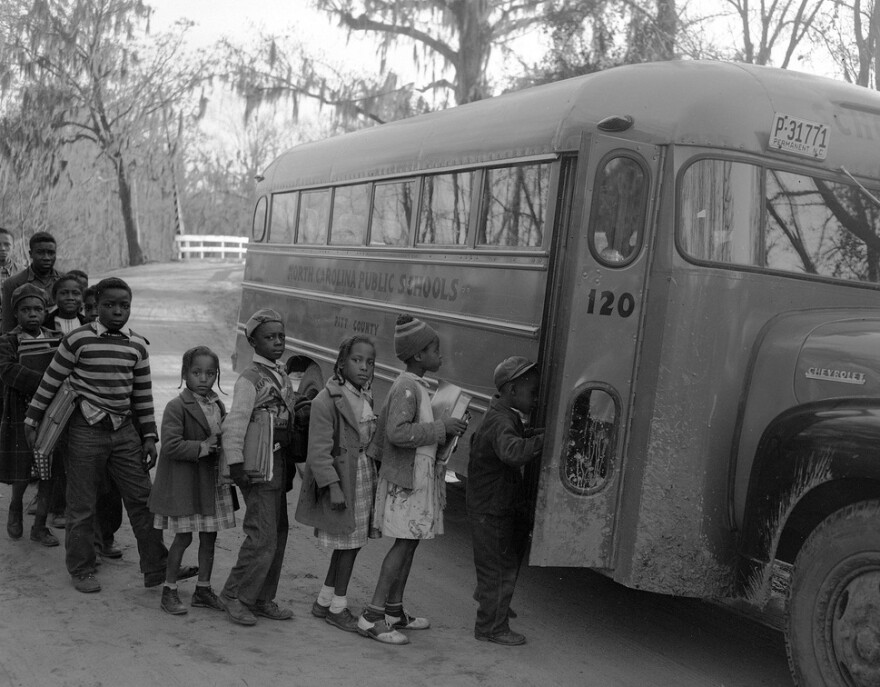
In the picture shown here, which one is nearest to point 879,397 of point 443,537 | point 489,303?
point 489,303

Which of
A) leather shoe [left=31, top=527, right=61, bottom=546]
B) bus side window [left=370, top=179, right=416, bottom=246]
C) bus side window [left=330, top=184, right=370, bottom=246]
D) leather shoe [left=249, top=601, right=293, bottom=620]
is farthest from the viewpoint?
bus side window [left=330, top=184, right=370, bottom=246]

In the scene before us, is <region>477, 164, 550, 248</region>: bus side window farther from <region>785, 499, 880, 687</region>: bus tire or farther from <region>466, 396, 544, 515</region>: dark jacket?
<region>785, 499, 880, 687</region>: bus tire

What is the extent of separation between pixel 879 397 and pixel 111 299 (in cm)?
340

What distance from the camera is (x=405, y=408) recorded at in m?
4.54

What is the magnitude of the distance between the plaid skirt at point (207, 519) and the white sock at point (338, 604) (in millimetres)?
610

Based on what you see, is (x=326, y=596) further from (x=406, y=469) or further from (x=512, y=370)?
(x=512, y=370)

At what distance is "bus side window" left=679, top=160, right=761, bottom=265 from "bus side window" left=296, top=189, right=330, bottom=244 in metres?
4.41

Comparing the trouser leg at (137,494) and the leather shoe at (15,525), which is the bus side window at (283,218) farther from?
the trouser leg at (137,494)

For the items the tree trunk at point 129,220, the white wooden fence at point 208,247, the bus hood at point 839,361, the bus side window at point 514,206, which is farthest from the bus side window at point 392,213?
the white wooden fence at point 208,247

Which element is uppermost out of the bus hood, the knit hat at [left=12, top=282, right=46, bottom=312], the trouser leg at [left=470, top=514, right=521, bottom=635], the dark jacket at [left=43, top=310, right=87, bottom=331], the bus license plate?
the bus license plate

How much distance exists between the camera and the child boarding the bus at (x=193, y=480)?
15.5 ft

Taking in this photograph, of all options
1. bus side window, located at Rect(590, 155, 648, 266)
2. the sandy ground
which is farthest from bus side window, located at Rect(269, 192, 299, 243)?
bus side window, located at Rect(590, 155, 648, 266)

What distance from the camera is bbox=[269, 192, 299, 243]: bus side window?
9242 mm

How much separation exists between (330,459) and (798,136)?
247 centimetres
